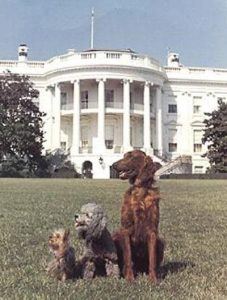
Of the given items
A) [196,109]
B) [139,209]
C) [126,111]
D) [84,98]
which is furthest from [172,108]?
[139,209]

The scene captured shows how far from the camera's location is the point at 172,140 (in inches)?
3041

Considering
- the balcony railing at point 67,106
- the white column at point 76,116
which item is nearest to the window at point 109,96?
the white column at point 76,116

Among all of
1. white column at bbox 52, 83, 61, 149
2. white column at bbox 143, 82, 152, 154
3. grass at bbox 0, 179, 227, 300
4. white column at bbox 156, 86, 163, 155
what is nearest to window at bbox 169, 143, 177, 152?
white column at bbox 156, 86, 163, 155

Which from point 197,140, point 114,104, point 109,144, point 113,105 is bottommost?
point 109,144

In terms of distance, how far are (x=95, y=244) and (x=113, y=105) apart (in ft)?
211

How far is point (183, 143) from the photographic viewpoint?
254 feet

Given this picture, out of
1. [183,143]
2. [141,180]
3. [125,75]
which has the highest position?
[125,75]

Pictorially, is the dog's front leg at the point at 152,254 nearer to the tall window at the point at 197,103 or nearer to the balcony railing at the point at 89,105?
the balcony railing at the point at 89,105

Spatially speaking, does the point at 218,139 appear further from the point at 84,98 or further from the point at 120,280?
the point at 120,280

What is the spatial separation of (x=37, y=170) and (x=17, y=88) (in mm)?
8271

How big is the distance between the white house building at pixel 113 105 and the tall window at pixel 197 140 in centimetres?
12

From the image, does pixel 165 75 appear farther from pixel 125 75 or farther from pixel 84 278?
pixel 84 278

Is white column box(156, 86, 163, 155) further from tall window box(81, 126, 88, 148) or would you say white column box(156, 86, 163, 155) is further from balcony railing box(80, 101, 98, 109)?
tall window box(81, 126, 88, 148)

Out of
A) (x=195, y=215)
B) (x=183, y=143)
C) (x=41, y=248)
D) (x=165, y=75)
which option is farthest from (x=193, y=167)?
(x=41, y=248)
